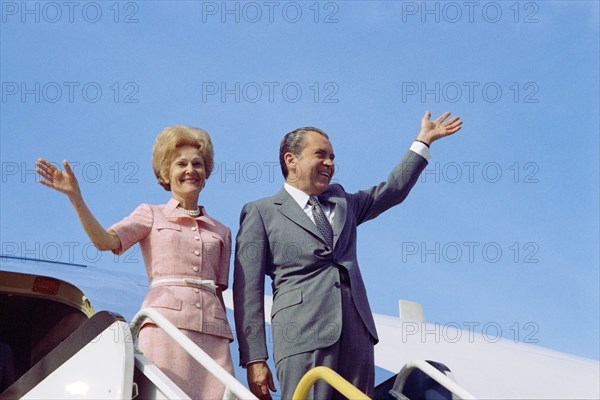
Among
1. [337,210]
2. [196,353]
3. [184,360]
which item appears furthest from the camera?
[337,210]

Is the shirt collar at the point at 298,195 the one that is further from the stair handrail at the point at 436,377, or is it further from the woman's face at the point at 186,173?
the stair handrail at the point at 436,377

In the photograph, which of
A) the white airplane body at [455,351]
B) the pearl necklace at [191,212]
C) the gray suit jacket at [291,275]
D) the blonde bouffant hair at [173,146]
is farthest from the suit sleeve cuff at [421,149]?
the white airplane body at [455,351]

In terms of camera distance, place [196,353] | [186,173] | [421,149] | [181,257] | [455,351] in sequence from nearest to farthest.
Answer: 1. [196,353]
2. [181,257]
3. [186,173]
4. [421,149]
5. [455,351]

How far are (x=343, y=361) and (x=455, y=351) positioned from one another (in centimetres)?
363

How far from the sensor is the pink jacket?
3945 millimetres

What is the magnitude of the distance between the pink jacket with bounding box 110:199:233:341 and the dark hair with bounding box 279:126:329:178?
0.45 m

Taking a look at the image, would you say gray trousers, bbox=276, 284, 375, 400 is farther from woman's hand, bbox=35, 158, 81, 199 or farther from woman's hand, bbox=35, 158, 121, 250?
woman's hand, bbox=35, 158, 81, 199

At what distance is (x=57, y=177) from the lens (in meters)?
3.87

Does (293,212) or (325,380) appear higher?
(293,212)

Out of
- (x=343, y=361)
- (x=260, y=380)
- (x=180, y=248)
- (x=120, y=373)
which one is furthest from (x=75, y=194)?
(x=343, y=361)

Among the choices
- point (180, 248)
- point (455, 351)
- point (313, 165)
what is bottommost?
point (455, 351)

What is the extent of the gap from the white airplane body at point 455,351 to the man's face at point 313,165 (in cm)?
138

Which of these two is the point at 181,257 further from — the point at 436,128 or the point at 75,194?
the point at 436,128

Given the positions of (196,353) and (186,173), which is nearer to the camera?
(196,353)
